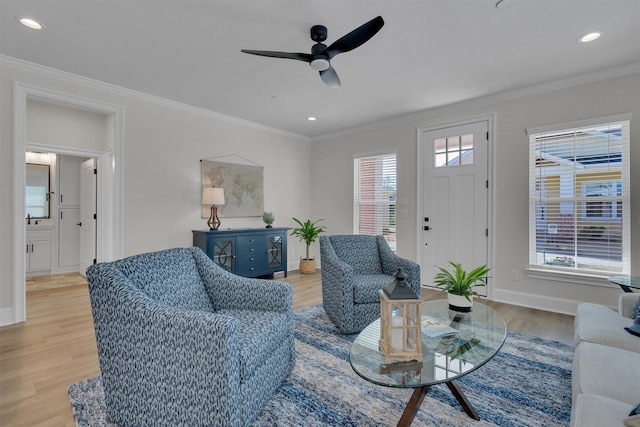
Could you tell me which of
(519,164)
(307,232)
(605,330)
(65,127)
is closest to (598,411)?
(605,330)

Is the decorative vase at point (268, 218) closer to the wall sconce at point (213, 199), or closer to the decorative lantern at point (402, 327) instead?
the wall sconce at point (213, 199)

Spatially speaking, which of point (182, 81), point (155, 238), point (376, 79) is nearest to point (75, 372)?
point (155, 238)

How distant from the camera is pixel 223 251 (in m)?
4.31

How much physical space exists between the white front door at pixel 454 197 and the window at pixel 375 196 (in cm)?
58

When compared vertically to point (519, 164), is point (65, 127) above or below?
above

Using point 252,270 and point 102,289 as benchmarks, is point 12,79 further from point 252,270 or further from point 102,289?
point 252,270

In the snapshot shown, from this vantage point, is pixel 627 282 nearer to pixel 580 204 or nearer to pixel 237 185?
pixel 580 204

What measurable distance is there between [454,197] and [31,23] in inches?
180

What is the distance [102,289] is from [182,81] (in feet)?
8.82

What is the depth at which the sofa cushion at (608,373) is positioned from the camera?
1229 mm

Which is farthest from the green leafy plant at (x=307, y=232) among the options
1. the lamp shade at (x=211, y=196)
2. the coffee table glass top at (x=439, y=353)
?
the coffee table glass top at (x=439, y=353)

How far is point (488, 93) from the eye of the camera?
149 inches

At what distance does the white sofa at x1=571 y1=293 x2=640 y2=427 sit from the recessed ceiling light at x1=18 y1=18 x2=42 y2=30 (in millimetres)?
3962

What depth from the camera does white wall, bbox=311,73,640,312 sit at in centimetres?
310
